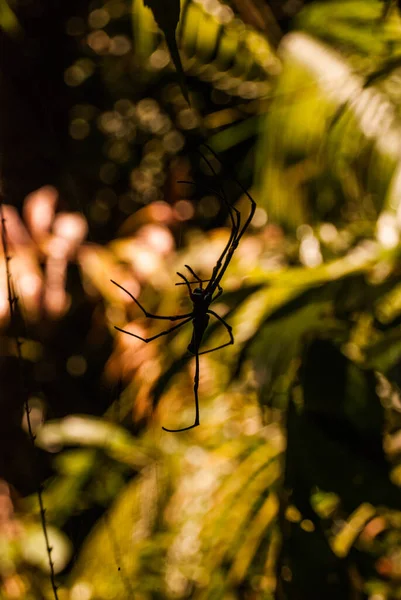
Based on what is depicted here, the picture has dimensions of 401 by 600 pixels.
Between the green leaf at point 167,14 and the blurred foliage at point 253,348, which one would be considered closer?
the green leaf at point 167,14

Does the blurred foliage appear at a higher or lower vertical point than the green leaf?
lower

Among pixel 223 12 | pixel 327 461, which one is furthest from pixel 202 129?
pixel 327 461

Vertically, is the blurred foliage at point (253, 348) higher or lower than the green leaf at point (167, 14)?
lower

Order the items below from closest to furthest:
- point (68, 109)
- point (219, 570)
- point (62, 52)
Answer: point (219, 570), point (62, 52), point (68, 109)

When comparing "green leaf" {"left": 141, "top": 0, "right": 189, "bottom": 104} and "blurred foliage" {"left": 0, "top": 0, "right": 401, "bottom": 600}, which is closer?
"green leaf" {"left": 141, "top": 0, "right": 189, "bottom": 104}

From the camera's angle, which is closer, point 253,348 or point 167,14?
point 167,14

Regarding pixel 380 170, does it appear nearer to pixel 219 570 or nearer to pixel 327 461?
pixel 327 461

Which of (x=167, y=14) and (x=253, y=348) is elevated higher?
(x=167, y=14)

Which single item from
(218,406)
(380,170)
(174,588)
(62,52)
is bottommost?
(174,588)
